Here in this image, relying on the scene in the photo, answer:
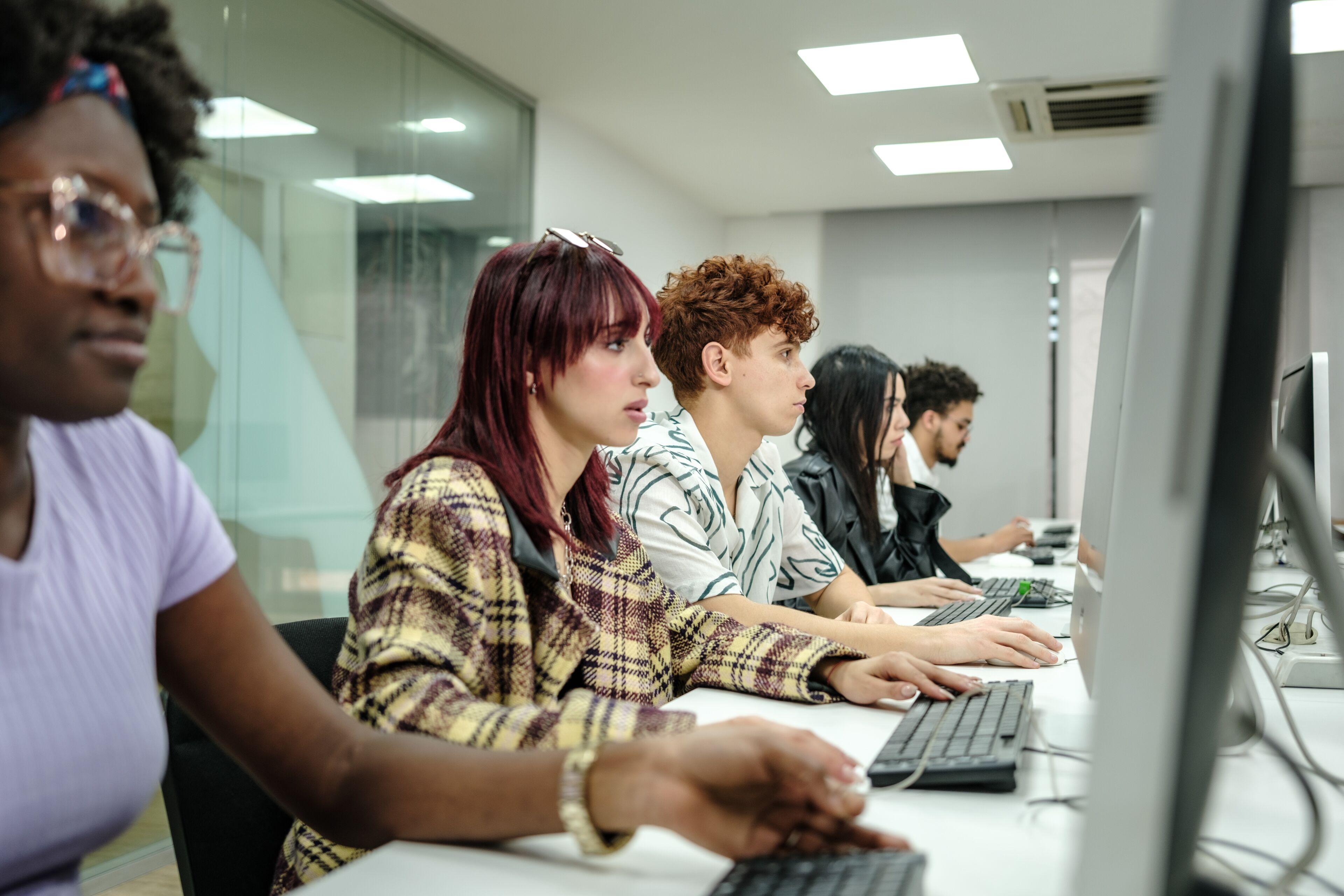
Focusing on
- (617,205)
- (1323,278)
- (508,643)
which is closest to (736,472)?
(508,643)

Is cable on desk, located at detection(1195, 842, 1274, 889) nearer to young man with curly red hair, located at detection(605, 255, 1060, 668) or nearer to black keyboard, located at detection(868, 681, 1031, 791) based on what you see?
black keyboard, located at detection(868, 681, 1031, 791)

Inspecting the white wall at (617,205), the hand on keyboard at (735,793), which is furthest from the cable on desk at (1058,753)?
the white wall at (617,205)

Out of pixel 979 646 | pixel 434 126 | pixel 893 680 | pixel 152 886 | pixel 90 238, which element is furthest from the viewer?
pixel 434 126

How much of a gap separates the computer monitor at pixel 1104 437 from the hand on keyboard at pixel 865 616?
0.48 metres

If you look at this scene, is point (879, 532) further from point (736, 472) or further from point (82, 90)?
point (82, 90)

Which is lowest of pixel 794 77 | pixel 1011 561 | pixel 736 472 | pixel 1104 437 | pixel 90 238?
pixel 1011 561

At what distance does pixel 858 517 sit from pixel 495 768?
223cm

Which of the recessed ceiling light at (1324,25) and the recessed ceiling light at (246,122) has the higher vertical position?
the recessed ceiling light at (1324,25)

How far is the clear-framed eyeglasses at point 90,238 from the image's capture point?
2.07 feet

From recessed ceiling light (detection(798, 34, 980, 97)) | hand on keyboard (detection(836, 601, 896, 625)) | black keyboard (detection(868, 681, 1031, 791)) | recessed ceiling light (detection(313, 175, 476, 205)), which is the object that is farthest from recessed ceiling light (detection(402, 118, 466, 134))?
black keyboard (detection(868, 681, 1031, 791))

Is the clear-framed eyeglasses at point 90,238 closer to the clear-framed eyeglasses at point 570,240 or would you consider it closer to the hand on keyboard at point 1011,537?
the clear-framed eyeglasses at point 570,240

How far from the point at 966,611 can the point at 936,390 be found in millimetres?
2713

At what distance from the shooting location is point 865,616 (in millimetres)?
1736

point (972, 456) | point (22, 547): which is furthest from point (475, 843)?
point (972, 456)
